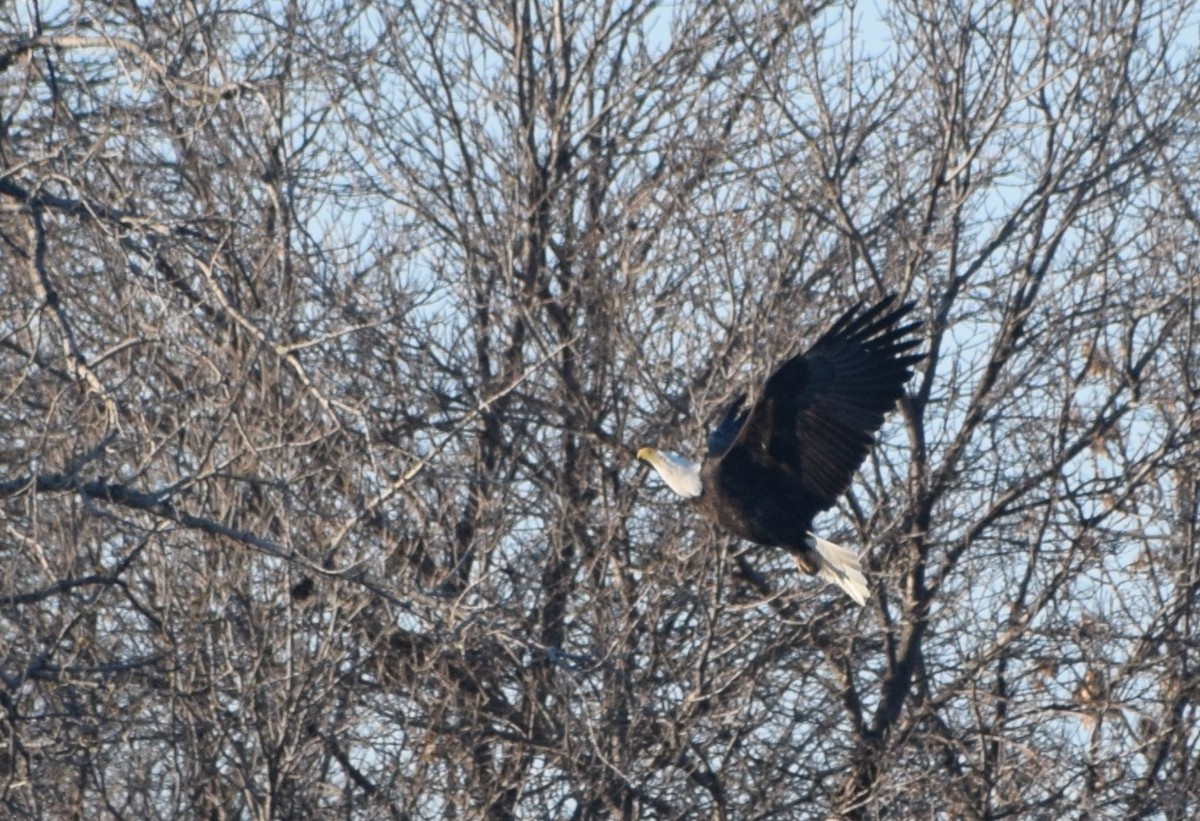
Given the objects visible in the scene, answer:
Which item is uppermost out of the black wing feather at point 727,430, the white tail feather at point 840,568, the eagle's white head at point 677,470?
the black wing feather at point 727,430

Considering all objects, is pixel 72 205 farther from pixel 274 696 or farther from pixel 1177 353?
pixel 1177 353

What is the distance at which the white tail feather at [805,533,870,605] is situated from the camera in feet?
26.6

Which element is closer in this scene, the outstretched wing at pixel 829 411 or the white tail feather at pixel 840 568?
the outstretched wing at pixel 829 411

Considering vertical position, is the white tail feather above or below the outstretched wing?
below

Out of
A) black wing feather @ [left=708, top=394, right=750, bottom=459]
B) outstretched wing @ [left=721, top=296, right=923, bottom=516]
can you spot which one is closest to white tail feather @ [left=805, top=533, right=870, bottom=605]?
outstretched wing @ [left=721, top=296, right=923, bottom=516]

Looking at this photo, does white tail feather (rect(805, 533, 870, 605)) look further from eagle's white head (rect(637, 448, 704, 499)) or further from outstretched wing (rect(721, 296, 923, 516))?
eagle's white head (rect(637, 448, 704, 499))

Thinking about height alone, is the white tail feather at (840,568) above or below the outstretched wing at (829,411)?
below

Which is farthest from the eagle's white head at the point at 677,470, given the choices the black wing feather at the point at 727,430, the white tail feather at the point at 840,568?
the white tail feather at the point at 840,568

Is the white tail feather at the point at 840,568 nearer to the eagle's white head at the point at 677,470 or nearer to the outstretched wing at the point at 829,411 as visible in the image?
the outstretched wing at the point at 829,411

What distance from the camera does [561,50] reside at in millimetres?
10242

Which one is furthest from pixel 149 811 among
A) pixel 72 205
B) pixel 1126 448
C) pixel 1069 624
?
pixel 1126 448

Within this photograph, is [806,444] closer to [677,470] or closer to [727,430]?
[727,430]

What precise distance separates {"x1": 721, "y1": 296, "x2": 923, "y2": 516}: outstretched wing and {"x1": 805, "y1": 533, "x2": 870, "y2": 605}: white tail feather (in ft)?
0.55

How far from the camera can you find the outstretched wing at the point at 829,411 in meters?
7.97
